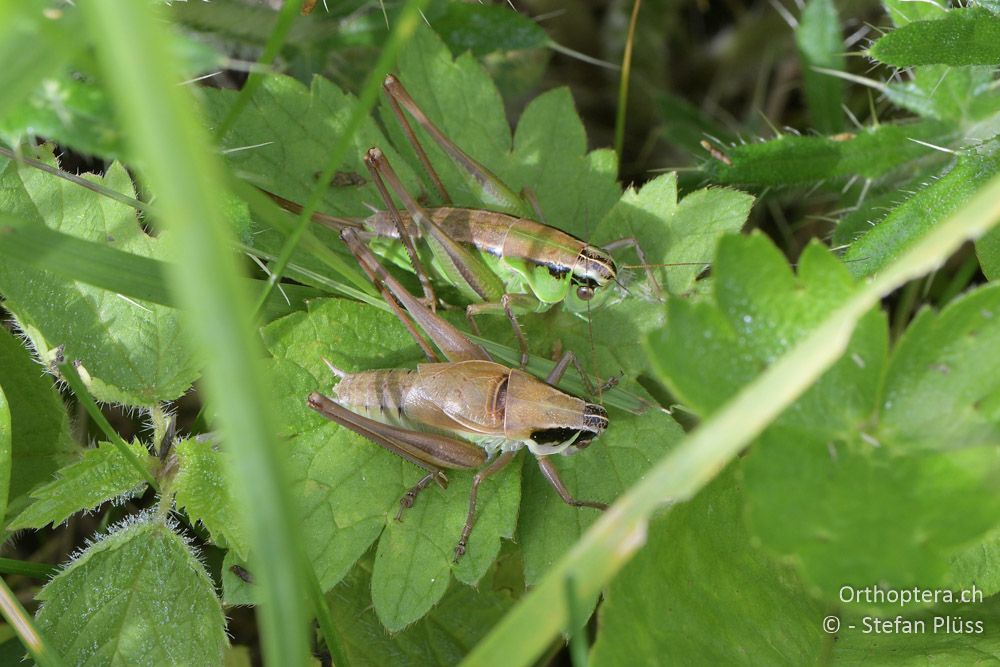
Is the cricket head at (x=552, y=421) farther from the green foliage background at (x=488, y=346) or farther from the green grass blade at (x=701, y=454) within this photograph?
the green grass blade at (x=701, y=454)

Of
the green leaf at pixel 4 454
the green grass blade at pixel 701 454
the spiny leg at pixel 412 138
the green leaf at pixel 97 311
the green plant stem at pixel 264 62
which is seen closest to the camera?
the green grass blade at pixel 701 454

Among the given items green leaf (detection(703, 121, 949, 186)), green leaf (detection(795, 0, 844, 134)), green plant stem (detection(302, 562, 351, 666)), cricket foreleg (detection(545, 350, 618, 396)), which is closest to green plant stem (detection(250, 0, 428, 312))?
green plant stem (detection(302, 562, 351, 666))

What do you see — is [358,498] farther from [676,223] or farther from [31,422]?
[676,223]

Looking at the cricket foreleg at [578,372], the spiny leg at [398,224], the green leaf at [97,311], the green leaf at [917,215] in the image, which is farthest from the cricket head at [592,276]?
Result: the green leaf at [97,311]

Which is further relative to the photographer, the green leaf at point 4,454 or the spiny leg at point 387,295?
the spiny leg at point 387,295

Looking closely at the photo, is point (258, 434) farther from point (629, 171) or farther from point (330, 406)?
point (629, 171)

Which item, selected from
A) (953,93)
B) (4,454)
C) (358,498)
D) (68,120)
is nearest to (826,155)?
(953,93)

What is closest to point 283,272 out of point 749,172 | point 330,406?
point 330,406
